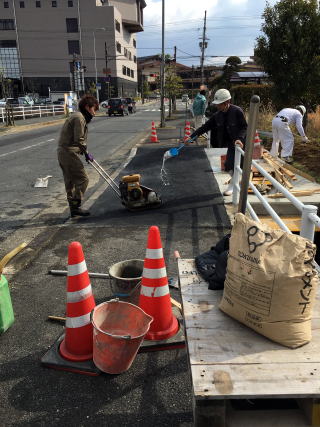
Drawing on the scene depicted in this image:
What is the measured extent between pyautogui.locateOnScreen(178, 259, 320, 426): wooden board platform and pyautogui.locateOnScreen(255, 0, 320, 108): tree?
11.8m

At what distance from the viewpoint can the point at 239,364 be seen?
1948 millimetres

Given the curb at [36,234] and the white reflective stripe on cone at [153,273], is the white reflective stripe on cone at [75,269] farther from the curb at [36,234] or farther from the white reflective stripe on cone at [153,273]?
the curb at [36,234]

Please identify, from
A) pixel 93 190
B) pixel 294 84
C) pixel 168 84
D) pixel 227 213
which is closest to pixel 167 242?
pixel 227 213

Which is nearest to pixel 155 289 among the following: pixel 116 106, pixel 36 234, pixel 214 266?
pixel 214 266

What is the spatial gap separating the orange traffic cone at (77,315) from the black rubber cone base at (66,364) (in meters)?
0.04

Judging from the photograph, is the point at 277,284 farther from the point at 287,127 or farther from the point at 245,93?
the point at 245,93

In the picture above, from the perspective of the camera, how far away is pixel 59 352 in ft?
9.57

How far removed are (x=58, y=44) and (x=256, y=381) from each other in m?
82.6

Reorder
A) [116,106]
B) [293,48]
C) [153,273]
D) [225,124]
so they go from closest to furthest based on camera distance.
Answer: [153,273]
[225,124]
[293,48]
[116,106]

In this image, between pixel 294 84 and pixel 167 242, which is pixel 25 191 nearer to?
pixel 167 242

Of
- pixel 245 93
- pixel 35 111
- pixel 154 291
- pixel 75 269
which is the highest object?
pixel 245 93

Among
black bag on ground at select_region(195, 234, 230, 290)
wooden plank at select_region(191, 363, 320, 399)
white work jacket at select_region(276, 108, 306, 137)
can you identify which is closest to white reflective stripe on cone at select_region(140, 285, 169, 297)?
black bag on ground at select_region(195, 234, 230, 290)

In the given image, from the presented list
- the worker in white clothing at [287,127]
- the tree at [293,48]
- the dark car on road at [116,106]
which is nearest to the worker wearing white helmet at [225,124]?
the worker in white clothing at [287,127]

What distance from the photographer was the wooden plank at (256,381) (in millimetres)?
1740
